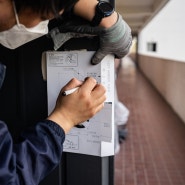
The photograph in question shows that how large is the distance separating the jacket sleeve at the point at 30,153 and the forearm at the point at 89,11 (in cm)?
36

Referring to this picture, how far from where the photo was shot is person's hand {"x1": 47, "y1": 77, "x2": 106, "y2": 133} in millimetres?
769

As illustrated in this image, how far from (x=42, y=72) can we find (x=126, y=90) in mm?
6742

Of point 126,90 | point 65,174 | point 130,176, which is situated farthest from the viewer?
point 126,90

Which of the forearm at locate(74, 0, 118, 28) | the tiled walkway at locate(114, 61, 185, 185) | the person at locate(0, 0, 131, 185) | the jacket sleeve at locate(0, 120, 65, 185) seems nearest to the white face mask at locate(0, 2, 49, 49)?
the person at locate(0, 0, 131, 185)

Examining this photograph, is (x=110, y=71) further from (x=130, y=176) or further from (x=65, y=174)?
(x=130, y=176)

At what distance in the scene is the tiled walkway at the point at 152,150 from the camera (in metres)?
2.71

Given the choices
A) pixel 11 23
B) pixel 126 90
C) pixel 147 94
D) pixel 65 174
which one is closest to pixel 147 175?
pixel 65 174

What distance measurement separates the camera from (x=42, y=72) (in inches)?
40.0

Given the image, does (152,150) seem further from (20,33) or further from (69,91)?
(20,33)

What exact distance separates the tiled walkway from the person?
2008 millimetres

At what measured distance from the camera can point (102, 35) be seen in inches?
33.8

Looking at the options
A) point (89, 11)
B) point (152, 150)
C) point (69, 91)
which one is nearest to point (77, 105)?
point (69, 91)

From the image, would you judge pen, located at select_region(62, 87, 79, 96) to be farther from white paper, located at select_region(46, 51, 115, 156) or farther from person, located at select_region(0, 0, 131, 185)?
white paper, located at select_region(46, 51, 115, 156)

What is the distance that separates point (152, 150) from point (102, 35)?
271 cm
